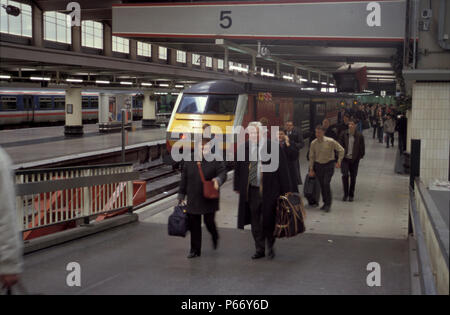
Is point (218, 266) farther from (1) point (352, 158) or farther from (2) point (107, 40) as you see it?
(2) point (107, 40)

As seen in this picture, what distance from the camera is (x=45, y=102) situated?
3950 centimetres

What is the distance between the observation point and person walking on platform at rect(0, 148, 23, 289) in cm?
365

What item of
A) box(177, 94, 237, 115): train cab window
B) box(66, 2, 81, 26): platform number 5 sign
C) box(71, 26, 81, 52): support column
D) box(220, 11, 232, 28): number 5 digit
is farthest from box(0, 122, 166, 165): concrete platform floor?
box(220, 11, 232, 28): number 5 digit

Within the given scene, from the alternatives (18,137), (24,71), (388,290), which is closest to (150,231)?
(388,290)

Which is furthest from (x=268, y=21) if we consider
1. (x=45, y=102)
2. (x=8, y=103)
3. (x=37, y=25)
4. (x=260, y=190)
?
(x=45, y=102)

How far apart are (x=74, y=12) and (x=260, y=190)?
1998 cm

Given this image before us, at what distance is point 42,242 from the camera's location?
25.3ft

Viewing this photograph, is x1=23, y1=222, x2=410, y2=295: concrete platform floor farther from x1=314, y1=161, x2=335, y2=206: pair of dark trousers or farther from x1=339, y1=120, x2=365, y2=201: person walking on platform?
x1=339, y1=120, x2=365, y2=201: person walking on platform

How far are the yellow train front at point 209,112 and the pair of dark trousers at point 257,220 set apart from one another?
35.3 feet

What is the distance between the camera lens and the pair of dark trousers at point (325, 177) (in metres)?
10.9

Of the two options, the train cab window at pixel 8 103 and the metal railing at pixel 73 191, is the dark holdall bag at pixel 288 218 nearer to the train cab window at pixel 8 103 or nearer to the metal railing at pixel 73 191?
the metal railing at pixel 73 191

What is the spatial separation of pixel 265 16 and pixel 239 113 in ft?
13.6

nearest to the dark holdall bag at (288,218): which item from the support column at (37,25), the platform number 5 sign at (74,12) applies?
the platform number 5 sign at (74,12)

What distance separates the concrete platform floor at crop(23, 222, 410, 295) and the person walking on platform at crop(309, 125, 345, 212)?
2179 millimetres
